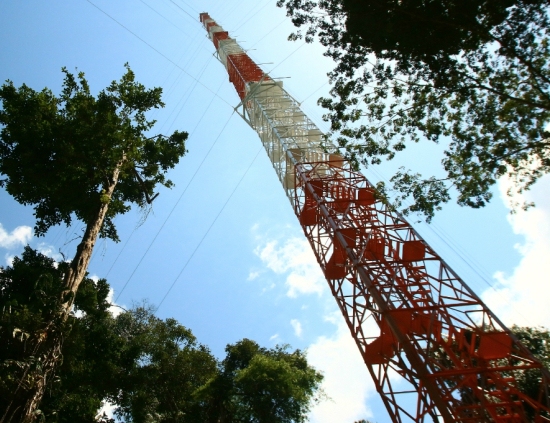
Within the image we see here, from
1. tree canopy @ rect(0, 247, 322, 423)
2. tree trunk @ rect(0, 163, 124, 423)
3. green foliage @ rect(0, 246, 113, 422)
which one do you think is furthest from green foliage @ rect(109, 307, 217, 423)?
tree trunk @ rect(0, 163, 124, 423)

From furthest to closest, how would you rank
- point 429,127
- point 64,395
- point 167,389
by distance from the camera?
point 167,389 < point 64,395 < point 429,127

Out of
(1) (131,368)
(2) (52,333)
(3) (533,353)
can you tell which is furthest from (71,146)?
(3) (533,353)

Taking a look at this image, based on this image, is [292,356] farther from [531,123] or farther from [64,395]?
[531,123]

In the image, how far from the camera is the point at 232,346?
78.4 feet

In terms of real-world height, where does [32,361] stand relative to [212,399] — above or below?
below

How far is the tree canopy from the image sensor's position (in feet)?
34.9

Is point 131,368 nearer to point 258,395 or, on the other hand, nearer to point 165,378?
point 165,378

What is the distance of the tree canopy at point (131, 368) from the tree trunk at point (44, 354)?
0.14 metres

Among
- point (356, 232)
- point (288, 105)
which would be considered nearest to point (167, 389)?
point (356, 232)

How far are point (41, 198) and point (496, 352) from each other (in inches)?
568

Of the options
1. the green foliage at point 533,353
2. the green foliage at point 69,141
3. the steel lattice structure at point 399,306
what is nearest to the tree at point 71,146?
the green foliage at point 69,141

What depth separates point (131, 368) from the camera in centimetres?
1623

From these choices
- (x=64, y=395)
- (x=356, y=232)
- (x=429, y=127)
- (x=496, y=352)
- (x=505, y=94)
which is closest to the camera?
(x=496, y=352)

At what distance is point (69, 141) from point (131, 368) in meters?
8.39
